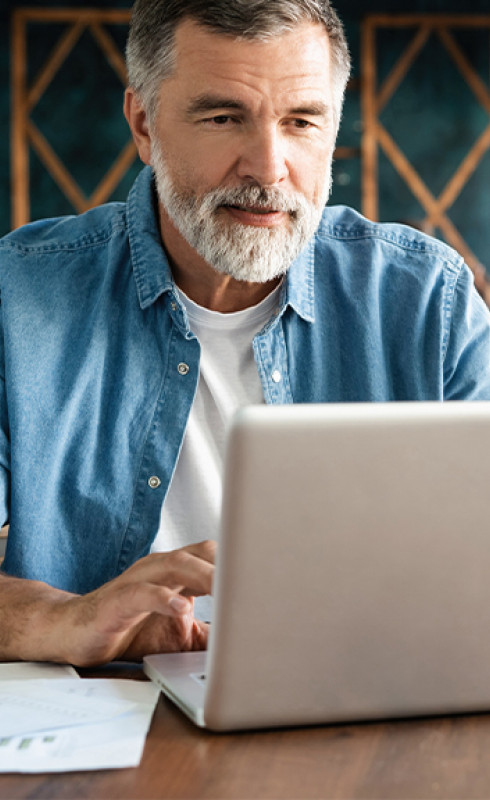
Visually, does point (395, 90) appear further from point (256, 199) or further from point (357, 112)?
point (256, 199)

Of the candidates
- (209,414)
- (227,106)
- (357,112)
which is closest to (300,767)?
(209,414)

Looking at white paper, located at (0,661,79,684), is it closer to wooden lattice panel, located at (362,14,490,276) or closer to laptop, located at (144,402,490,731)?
laptop, located at (144,402,490,731)

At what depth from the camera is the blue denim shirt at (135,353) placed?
99 cm

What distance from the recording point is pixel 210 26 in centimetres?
A: 96

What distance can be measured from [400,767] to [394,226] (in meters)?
0.71

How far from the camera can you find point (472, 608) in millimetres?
594

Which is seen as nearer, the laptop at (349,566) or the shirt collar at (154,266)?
the laptop at (349,566)

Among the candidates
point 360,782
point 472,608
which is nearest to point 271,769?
point 360,782

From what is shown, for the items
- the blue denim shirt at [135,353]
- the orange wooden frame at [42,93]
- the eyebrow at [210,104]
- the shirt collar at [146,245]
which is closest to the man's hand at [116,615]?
the blue denim shirt at [135,353]

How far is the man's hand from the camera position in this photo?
26.6 inches

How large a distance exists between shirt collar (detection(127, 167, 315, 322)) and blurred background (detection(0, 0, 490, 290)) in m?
3.61

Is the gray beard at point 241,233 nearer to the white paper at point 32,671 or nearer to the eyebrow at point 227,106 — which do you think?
the eyebrow at point 227,106

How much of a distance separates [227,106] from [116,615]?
1.69 ft

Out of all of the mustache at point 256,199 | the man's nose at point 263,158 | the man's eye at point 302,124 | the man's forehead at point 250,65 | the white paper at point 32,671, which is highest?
the man's forehead at point 250,65
